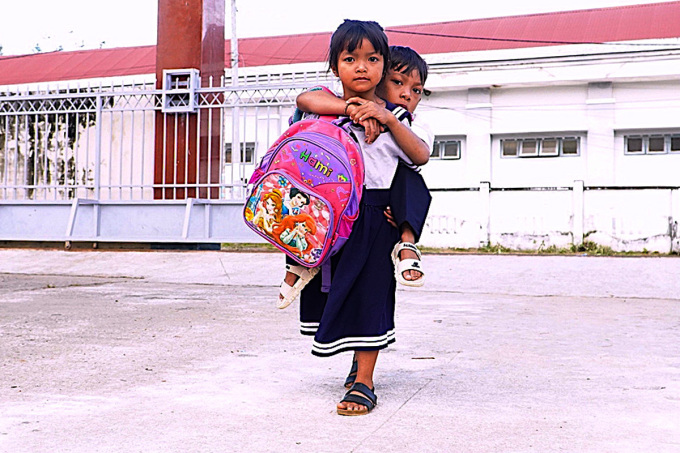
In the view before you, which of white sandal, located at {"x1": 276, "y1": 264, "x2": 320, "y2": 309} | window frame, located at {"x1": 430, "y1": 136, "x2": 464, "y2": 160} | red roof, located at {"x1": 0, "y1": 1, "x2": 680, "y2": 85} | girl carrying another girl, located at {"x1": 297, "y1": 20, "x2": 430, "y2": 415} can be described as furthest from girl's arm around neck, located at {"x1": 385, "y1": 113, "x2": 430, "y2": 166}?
window frame, located at {"x1": 430, "y1": 136, "x2": 464, "y2": 160}

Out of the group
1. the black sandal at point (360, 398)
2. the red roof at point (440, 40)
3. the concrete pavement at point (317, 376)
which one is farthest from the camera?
the red roof at point (440, 40)

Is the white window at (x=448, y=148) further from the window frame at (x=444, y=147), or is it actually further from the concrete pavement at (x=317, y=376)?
the concrete pavement at (x=317, y=376)

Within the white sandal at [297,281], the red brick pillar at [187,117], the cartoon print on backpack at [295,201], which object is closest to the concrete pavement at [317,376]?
the white sandal at [297,281]

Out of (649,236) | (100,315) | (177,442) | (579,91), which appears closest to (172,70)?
(100,315)

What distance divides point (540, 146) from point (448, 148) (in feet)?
7.72

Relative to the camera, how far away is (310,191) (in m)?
2.71

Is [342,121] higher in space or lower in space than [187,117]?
lower

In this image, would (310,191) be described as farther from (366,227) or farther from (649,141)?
(649,141)

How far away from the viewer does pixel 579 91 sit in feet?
62.5

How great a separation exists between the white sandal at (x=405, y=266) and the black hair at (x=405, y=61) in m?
0.64

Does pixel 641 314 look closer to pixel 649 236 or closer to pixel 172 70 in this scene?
pixel 172 70

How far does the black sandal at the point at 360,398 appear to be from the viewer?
2.62 metres

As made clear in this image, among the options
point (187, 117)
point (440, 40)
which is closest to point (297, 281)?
point (187, 117)

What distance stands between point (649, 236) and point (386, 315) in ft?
48.7
